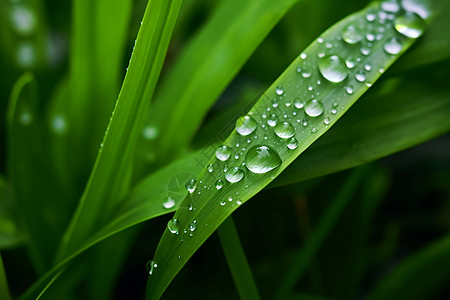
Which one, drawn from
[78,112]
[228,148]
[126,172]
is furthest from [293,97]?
[78,112]

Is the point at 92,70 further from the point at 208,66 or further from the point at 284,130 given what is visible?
the point at 284,130

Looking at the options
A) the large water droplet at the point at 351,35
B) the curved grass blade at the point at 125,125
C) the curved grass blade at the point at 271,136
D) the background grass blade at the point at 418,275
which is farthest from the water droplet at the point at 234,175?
the background grass blade at the point at 418,275

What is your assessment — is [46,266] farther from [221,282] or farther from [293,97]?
[293,97]

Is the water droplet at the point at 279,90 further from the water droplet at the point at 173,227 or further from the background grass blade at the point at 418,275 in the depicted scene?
the background grass blade at the point at 418,275

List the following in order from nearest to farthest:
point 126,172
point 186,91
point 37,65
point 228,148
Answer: point 228,148, point 126,172, point 186,91, point 37,65

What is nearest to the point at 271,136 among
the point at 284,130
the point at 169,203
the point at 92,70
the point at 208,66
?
the point at 284,130

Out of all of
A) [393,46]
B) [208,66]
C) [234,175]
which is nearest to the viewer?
[234,175]

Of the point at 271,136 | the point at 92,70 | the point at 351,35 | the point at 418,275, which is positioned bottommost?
the point at 418,275
